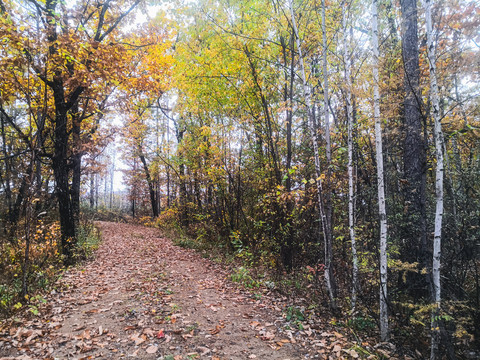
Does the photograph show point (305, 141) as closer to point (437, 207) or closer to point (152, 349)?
point (437, 207)

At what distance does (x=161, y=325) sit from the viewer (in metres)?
4.11

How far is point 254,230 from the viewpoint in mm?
8742

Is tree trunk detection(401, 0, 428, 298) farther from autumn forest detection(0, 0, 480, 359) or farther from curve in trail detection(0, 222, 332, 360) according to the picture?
curve in trail detection(0, 222, 332, 360)

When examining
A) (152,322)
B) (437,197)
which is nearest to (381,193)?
(437,197)

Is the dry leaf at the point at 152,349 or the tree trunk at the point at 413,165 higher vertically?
the tree trunk at the point at 413,165

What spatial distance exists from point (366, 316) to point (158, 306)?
13.0 feet

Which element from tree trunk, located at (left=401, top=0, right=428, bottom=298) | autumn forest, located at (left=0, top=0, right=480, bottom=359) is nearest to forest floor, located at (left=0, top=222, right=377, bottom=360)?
autumn forest, located at (left=0, top=0, right=480, bottom=359)

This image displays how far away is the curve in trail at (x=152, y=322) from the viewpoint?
3539 mm

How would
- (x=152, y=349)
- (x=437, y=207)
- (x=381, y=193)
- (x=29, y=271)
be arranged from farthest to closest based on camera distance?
(x=29, y=271), (x=381, y=193), (x=152, y=349), (x=437, y=207)

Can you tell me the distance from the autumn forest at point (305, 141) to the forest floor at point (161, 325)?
0.44m

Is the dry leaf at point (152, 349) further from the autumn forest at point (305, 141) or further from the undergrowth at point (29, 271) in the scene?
the autumn forest at point (305, 141)

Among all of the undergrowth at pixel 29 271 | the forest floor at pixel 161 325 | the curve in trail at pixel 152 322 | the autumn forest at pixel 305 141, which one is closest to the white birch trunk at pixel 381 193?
the autumn forest at pixel 305 141

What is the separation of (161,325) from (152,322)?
0.19 meters

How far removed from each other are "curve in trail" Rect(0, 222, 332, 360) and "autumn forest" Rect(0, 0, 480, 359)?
2.15 feet
